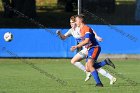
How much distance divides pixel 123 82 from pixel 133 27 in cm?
1009

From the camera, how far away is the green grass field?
1227 centimetres

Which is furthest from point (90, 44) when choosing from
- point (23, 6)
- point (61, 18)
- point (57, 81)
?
point (61, 18)

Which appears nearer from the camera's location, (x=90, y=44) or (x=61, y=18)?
(x=90, y=44)

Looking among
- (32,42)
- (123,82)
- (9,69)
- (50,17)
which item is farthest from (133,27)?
(50,17)

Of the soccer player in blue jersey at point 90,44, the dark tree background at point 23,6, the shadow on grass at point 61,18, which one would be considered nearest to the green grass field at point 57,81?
the soccer player in blue jersey at point 90,44

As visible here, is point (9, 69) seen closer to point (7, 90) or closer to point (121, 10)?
point (7, 90)

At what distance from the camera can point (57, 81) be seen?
14.7 meters

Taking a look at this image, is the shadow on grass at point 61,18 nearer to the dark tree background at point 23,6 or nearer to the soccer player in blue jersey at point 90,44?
the dark tree background at point 23,6

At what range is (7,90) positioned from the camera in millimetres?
12266

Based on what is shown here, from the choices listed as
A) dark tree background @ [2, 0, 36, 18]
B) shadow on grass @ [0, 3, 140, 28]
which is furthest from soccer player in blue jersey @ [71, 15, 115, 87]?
dark tree background @ [2, 0, 36, 18]

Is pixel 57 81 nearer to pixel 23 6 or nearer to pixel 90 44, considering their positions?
pixel 90 44

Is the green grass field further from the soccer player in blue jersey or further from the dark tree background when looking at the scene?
the dark tree background

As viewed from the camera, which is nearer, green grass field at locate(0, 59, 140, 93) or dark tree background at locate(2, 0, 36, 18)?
green grass field at locate(0, 59, 140, 93)

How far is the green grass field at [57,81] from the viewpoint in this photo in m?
12.3
